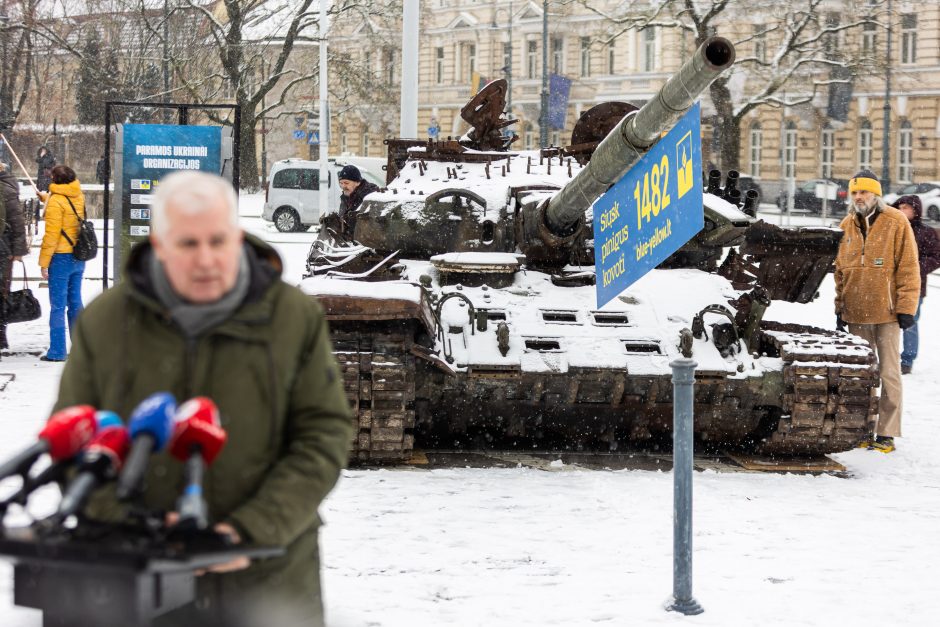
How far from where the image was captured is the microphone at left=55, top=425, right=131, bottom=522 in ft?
8.07

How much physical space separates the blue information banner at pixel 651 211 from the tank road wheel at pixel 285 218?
25.3 meters

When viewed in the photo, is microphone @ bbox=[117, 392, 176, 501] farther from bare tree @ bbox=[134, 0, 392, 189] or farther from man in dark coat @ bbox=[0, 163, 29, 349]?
bare tree @ bbox=[134, 0, 392, 189]

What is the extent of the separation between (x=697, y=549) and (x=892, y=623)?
50.1 inches

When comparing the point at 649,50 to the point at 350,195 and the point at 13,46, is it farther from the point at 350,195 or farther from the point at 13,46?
the point at 350,195

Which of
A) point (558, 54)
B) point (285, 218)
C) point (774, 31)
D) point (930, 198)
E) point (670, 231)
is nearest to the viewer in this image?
point (670, 231)

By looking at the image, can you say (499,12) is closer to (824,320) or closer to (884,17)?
(884,17)

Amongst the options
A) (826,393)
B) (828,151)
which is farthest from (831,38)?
(826,393)

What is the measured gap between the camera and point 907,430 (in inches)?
383

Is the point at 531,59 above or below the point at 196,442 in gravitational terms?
above

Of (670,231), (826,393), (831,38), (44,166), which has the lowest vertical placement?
(826,393)

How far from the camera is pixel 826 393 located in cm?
791

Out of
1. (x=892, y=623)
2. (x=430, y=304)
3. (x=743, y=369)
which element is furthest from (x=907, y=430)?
(x=892, y=623)

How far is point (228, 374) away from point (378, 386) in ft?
15.5

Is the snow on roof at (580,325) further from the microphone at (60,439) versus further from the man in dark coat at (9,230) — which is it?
the microphone at (60,439)
